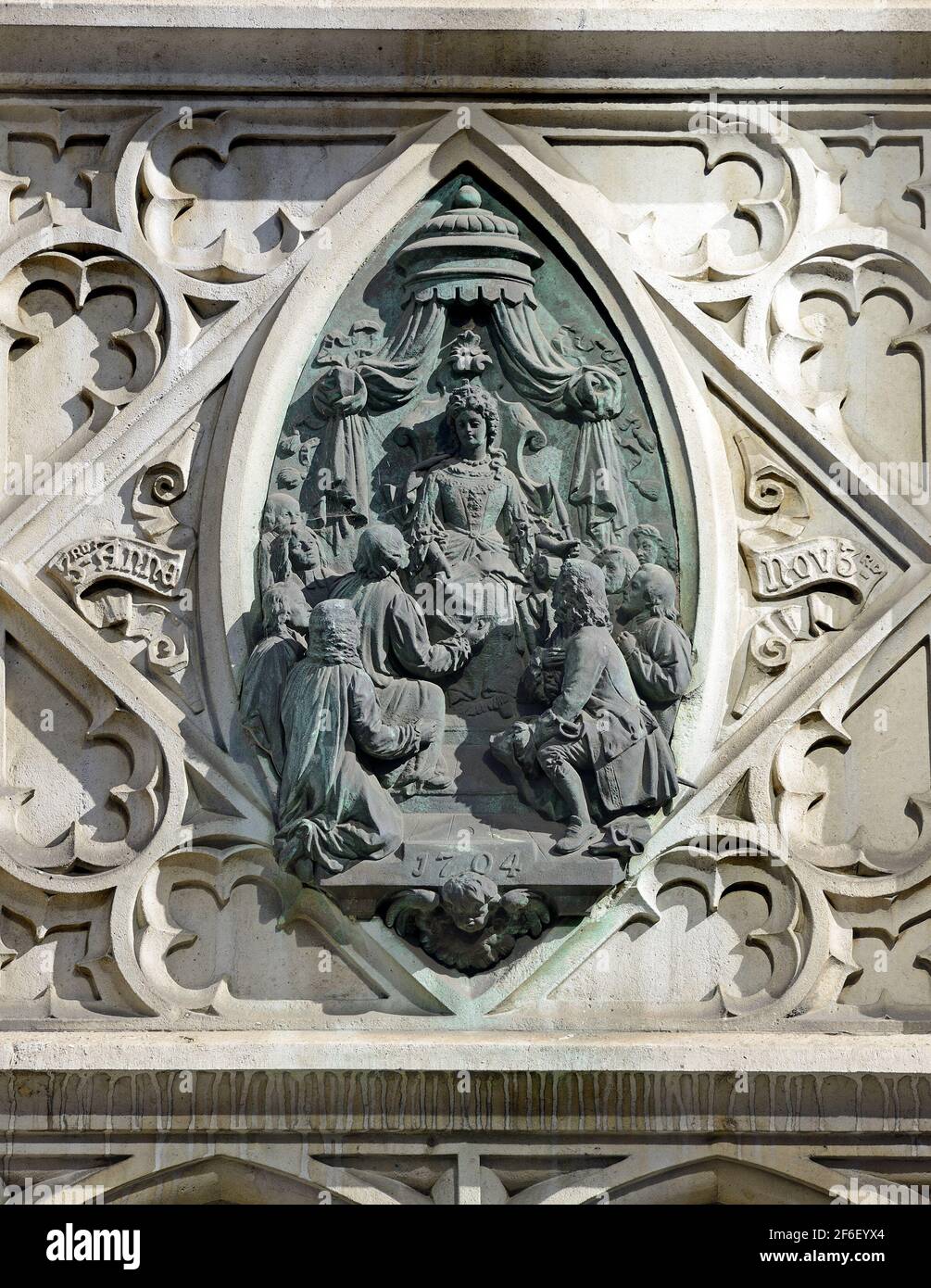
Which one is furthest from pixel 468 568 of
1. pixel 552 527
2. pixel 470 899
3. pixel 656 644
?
pixel 470 899

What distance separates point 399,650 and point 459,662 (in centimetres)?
20

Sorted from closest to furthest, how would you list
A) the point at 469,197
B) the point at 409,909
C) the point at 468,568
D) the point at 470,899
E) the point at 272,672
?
the point at 470,899
the point at 409,909
the point at 272,672
the point at 468,568
the point at 469,197

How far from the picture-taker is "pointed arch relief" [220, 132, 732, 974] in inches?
300

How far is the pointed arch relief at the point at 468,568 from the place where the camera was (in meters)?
7.62

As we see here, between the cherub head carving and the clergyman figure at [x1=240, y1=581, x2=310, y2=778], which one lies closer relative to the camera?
the cherub head carving

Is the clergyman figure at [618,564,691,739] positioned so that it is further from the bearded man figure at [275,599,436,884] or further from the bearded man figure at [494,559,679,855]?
the bearded man figure at [275,599,436,884]

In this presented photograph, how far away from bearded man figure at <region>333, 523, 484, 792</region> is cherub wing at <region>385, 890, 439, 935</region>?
1.20ft

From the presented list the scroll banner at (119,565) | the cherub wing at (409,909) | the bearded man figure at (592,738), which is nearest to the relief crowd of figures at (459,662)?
the bearded man figure at (592,738)

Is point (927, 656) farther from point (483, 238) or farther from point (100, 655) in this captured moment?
point (100, 655)

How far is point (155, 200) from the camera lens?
827 centimetres

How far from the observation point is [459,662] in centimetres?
782

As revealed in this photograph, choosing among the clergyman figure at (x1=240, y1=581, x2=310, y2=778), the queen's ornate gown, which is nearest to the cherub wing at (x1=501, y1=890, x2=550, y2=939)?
the queen's ornate gown

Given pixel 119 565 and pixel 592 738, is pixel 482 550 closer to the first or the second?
pixel 592 738

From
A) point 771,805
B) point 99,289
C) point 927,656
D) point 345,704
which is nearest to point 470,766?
point 345,704
